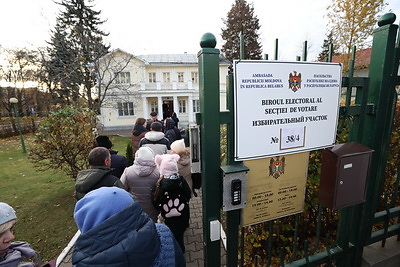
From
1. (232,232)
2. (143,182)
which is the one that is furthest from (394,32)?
(143,182)

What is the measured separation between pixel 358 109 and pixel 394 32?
69 centimetres

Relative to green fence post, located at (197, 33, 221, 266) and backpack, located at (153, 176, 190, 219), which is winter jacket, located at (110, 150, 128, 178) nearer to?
backpack, located at (153, 176, 190, 219)

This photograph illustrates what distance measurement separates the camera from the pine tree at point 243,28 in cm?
3278

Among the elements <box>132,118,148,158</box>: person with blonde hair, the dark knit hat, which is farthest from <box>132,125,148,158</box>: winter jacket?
the dark knit hat

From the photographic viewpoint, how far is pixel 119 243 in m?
1.06

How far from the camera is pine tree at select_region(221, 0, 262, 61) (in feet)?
108

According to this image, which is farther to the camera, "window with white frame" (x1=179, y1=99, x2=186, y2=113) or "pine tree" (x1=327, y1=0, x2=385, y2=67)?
"window with white frame" (x1=179, y1=99, x2=186, y2=113)

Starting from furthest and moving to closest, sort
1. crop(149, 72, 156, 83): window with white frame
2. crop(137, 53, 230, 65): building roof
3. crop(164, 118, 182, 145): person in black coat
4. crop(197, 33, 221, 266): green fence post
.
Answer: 1. crop(137, 53, 230, 65): building roof
2. crop(149, 72, 156, 83): window with white frame
3. crop(164, 118, 182, 145): person in black coat
4. crop(197, 33, 221, 266): green fence post

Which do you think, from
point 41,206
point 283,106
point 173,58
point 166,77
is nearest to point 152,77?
point 166,77

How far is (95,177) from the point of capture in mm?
2521

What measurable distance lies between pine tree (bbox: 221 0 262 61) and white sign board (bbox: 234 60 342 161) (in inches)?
1299

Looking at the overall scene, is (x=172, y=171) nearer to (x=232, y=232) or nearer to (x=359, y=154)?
(x=232, y=232)

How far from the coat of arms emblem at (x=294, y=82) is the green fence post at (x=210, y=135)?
0.61m

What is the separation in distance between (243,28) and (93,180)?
3597cm
